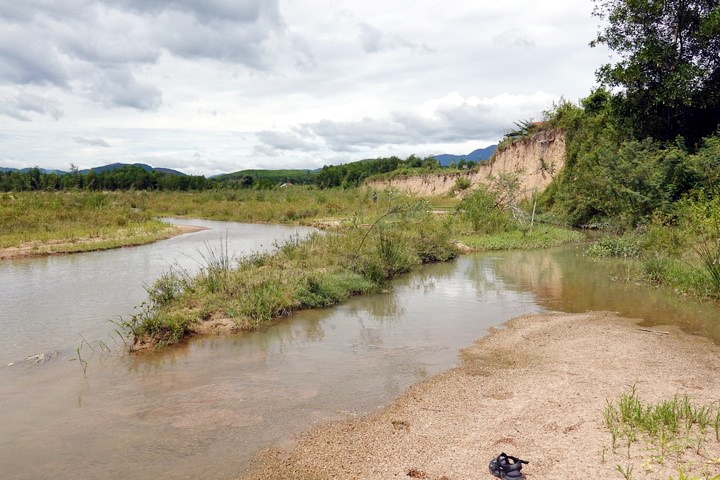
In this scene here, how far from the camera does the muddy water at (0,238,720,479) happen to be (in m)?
5.23

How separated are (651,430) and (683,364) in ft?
8.86

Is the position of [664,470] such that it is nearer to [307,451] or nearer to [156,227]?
[307,451]

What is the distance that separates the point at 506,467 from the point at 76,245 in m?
20.9

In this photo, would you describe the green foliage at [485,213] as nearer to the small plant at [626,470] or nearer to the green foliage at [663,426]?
the green foliage at [663,426]

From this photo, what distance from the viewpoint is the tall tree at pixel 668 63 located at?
1866 centimetres

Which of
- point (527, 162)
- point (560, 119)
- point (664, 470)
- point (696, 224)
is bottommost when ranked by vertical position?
point (664, 470)

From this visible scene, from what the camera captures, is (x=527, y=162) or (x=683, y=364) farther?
(x=527, y=162)

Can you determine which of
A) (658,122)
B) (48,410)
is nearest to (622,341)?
(48,410)

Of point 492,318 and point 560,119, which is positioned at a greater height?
point 560,119

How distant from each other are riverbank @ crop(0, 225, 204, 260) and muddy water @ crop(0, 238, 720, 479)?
13362 mm

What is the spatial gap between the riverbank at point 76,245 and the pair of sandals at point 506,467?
782 inches

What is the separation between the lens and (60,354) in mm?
8336

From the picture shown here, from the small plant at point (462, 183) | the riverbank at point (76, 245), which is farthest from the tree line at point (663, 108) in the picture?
the small plant at point (462, 183)

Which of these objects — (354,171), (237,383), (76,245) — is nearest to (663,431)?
(237,383)
